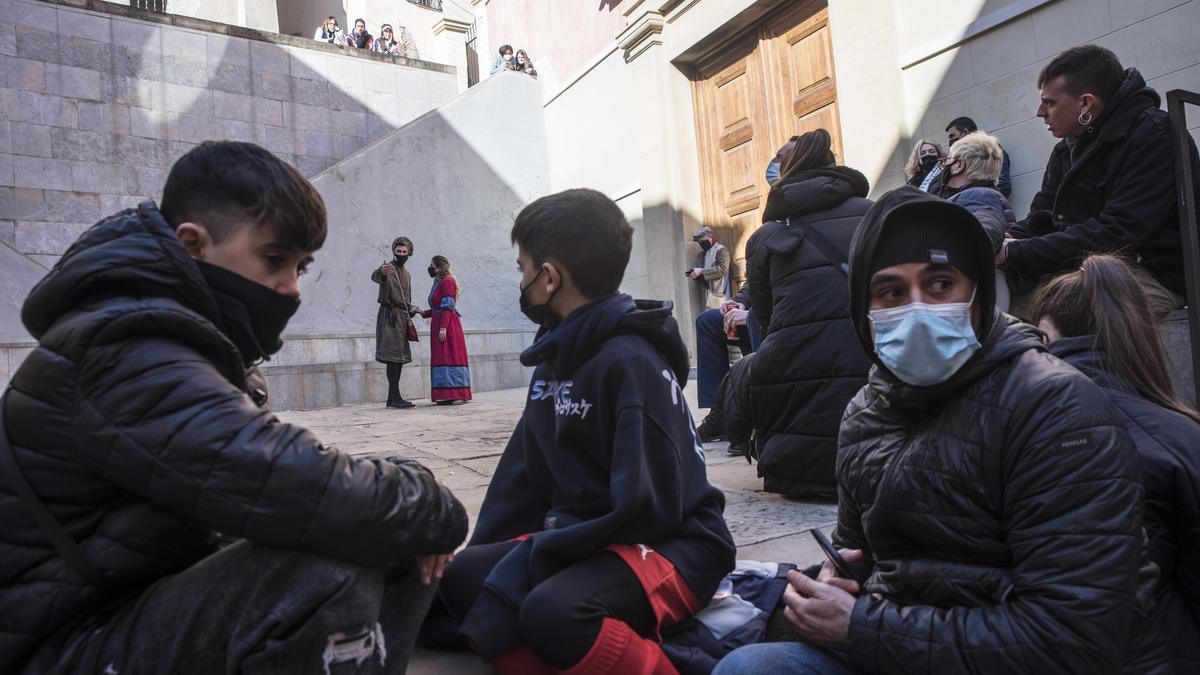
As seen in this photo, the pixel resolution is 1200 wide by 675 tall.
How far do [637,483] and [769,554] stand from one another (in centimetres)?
102

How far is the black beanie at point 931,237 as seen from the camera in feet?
4.61

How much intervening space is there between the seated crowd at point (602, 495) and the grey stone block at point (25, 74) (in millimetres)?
12352

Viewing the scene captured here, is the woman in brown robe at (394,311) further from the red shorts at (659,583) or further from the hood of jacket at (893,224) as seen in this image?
the hood of jacket at (893,224)

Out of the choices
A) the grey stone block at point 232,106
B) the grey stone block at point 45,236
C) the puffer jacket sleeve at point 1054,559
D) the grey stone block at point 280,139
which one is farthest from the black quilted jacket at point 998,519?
the grey stone block at point 232,106

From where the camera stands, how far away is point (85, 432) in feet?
3.97

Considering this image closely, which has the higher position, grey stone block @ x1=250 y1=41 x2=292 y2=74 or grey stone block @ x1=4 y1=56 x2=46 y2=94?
grey stone block @ x1=250 y1=41 x2=292 y2=74

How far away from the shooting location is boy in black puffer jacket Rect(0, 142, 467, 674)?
3.99 feet

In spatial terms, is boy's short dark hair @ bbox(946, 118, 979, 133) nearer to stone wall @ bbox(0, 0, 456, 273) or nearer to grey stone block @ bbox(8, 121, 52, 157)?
stone wall @ bbox(0, 0, 456, 273)

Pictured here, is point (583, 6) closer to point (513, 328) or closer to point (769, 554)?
point (513, 328)

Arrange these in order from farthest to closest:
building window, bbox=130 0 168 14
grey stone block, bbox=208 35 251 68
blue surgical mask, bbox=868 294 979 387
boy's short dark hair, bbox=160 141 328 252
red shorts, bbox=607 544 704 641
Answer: building window, bbox=130 0 168 14
grey stone block, bbox=208 35 251 68
red shorts, bbox=607 544 704 641
boy's short dark hair, bbox=160 141 328 252
blue surgical mask, bbox=868 294 979 387

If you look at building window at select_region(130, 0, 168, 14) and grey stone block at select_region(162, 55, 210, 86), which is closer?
grey stone block at select_region(162, 55, 210, 86)

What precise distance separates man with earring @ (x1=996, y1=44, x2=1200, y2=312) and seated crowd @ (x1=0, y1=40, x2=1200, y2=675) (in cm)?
132

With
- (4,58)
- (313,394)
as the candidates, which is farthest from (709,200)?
(4,58)

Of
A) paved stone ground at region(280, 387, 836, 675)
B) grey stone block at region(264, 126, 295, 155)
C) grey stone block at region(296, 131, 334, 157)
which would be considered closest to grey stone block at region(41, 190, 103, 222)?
grey stone block at region(264, 126, 295, 155)
